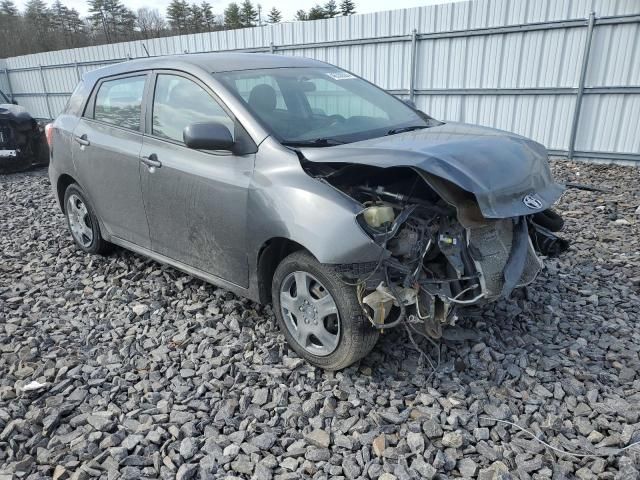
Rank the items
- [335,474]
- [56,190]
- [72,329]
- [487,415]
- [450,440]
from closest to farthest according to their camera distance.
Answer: [335,474] < [450,440] < [487,415] < [72,329] < [56,190]

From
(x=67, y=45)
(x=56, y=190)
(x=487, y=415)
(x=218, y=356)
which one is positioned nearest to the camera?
(x=487, y=415)

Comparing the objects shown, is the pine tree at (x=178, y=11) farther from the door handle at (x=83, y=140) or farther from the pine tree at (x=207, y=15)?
the door handle at (x=83, y=140)

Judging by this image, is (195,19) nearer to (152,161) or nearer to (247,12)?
(247,12)

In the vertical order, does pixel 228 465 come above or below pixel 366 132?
below

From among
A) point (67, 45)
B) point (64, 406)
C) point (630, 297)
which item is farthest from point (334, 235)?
point (67, 45)

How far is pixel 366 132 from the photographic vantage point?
3.44 metres

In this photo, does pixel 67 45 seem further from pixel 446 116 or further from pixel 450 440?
pixel 450 440

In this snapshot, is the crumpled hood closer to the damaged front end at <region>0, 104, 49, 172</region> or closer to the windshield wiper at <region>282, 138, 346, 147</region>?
the windshield wiper at <region>282, 138, 346, 147</region>

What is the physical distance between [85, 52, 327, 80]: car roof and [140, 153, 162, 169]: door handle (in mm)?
682

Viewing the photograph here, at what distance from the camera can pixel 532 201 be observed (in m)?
2.81

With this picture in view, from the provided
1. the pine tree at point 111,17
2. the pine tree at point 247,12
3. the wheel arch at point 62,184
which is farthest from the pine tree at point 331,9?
the wheel arch at point 62,184

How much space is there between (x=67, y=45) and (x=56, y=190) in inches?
1797

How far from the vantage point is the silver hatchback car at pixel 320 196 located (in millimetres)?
2686

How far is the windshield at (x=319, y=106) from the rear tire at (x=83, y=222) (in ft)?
7.09
